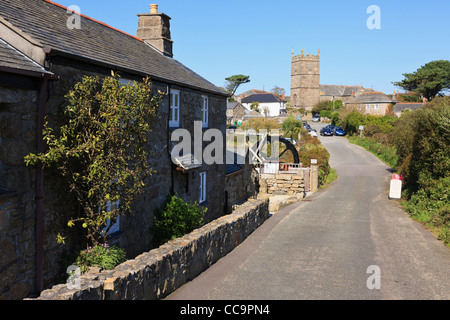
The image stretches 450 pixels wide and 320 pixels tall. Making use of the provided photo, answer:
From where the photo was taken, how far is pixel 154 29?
15.4 metres

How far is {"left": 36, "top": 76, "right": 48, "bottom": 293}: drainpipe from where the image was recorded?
6336 millimetres

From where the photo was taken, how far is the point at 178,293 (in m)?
7.23

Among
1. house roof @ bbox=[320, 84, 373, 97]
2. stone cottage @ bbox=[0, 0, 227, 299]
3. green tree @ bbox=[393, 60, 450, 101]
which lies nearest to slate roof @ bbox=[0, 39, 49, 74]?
stone cottage @ bbox=[0, 0, 227, 299]

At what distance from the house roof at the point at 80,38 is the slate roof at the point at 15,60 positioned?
37 cm

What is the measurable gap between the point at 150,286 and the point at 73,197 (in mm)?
2264

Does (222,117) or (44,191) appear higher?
(222,117)

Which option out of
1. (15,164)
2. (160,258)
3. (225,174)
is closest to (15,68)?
(15,164)

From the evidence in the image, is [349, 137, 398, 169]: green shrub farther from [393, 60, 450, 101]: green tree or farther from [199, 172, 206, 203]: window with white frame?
[393, 60, 450, 101]: green tree

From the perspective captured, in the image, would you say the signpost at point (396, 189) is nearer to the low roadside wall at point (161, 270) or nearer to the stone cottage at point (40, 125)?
the low roadside wall at point (161, 270)

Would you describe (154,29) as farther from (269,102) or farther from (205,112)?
(269,102)

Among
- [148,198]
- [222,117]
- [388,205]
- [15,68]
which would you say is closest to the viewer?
[15,68]

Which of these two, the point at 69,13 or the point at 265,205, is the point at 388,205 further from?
the point at 69,13

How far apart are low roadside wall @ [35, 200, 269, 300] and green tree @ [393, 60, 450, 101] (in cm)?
6936

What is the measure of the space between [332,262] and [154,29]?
1098cm
